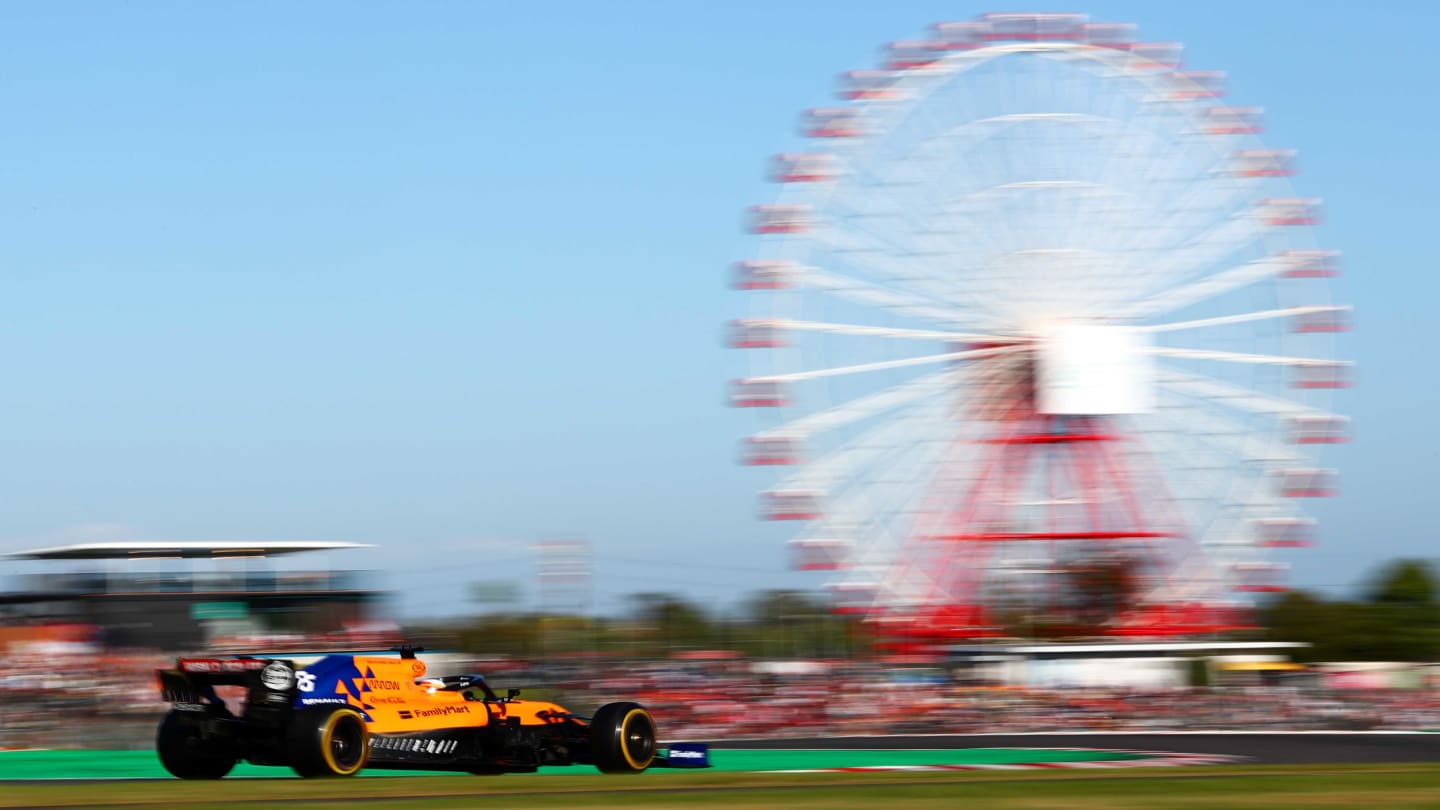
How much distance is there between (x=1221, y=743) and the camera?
24516mm

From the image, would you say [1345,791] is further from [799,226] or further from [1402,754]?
[799,226]

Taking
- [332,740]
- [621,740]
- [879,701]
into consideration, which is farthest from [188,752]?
[879,701]

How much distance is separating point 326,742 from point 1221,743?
1398cm

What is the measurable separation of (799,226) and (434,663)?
33.6 feet

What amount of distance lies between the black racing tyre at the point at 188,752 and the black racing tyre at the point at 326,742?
94 centimetres

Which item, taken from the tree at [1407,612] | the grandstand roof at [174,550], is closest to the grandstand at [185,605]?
the grandstand roof at [174,550]

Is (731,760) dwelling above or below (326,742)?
below

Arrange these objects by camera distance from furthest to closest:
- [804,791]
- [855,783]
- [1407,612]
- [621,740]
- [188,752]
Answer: [1407,612], [621,740], [188,752], [855,783], [804,791]

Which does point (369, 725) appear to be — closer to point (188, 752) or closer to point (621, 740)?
point (188, 752)

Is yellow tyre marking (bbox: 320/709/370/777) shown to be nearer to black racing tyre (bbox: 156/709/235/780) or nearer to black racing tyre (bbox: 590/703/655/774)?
black racing tyre (bbox: 156/709/235/780)

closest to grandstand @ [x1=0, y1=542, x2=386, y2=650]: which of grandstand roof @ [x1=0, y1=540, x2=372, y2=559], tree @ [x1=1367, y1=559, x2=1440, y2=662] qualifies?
grandstand roof @ [x1=0, y1=540, x2=372, y2=559]

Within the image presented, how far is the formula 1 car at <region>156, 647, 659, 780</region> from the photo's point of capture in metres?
15.2

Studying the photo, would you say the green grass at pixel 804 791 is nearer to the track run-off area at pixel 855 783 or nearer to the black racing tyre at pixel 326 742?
the track run-off area at pixel 855 783

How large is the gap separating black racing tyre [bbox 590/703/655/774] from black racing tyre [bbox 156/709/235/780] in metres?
3.23
